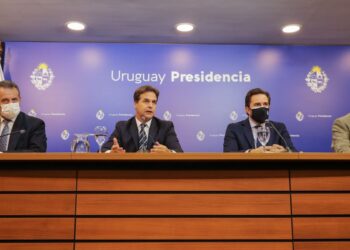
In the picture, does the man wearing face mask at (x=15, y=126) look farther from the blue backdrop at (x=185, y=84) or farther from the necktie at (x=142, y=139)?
the blue backdrop at (x=185, y=84)

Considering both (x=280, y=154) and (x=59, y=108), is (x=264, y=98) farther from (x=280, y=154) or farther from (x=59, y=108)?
(x=59, y=108)

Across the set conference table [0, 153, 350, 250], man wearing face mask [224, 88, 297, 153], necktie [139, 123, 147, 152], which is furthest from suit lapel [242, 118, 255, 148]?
conference table [0, 153, 350, 250]

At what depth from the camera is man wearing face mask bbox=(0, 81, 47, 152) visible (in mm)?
3051

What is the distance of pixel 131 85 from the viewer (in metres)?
5.03

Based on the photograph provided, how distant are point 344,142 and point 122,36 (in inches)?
119

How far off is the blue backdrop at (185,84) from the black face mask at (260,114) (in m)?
2.06

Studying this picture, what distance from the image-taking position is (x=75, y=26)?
15.1 feet

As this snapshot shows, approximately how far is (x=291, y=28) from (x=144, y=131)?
252 centimetres

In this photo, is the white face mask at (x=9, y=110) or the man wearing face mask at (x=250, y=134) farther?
the man wearing face mask at (x=250, y=134)

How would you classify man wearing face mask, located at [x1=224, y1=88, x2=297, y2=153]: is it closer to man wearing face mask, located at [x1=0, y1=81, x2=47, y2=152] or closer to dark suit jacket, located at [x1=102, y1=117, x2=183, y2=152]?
dark suit jacket, located at [x1=102, y1=117, x2=183, y2=152]

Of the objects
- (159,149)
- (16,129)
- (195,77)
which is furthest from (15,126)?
(195,77)

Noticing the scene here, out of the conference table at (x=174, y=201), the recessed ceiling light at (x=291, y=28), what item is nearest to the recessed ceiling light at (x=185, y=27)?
the recessed ceiling light at (x=291, y=28)

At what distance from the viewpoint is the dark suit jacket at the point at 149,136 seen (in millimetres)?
3242

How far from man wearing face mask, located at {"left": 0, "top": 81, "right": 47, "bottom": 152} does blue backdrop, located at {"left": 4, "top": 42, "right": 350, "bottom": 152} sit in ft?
5.85
